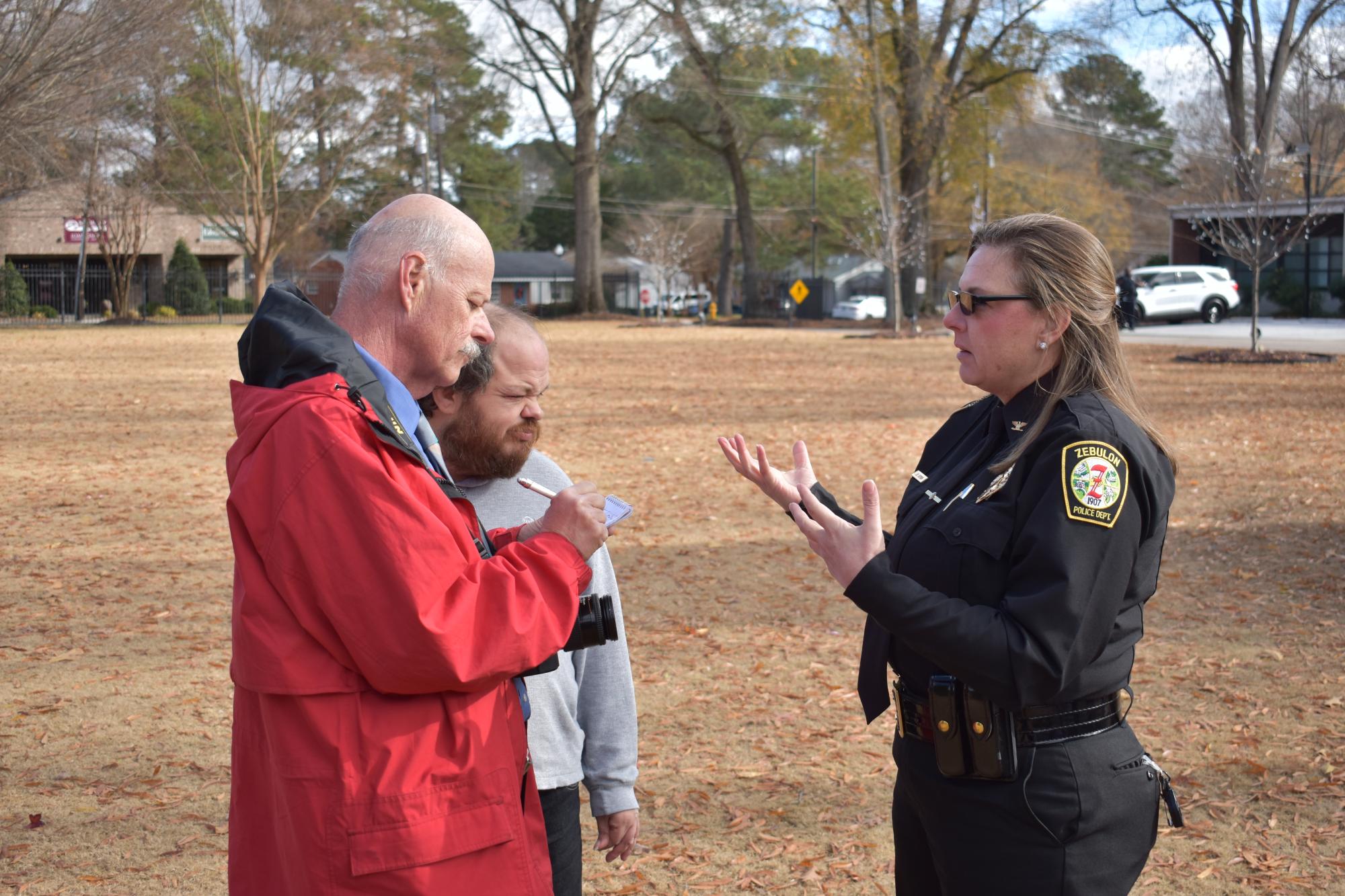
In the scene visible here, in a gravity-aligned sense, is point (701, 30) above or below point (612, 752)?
above

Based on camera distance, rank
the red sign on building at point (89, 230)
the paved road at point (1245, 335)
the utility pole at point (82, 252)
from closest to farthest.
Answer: the paved road at point (1245, 335), the utility pole at point (82, 252), the red sign on building at point (89, 230)

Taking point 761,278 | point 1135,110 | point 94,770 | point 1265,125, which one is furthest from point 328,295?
point 94,770

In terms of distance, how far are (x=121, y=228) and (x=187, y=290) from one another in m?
4.47

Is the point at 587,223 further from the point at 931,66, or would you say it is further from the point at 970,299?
the point at 970,299

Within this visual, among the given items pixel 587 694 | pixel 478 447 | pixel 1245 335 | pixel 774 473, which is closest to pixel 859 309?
pixel 1245 335

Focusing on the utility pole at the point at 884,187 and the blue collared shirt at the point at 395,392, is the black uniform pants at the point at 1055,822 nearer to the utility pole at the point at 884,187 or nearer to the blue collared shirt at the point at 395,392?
the blue collared shirt at the point at 395,392

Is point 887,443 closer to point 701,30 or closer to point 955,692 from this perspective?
point 955,692

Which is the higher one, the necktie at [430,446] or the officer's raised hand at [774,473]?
the necktie at [430,446]

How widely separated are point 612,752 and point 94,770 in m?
3.04

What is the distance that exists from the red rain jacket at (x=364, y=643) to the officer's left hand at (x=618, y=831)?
3.61 ft

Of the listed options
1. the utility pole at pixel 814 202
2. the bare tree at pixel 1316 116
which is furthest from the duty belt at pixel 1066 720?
the utility pole at pixel 814 202

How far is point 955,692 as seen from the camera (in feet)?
7.83

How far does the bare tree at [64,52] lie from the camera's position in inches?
522

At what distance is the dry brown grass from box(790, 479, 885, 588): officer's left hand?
223 cm
